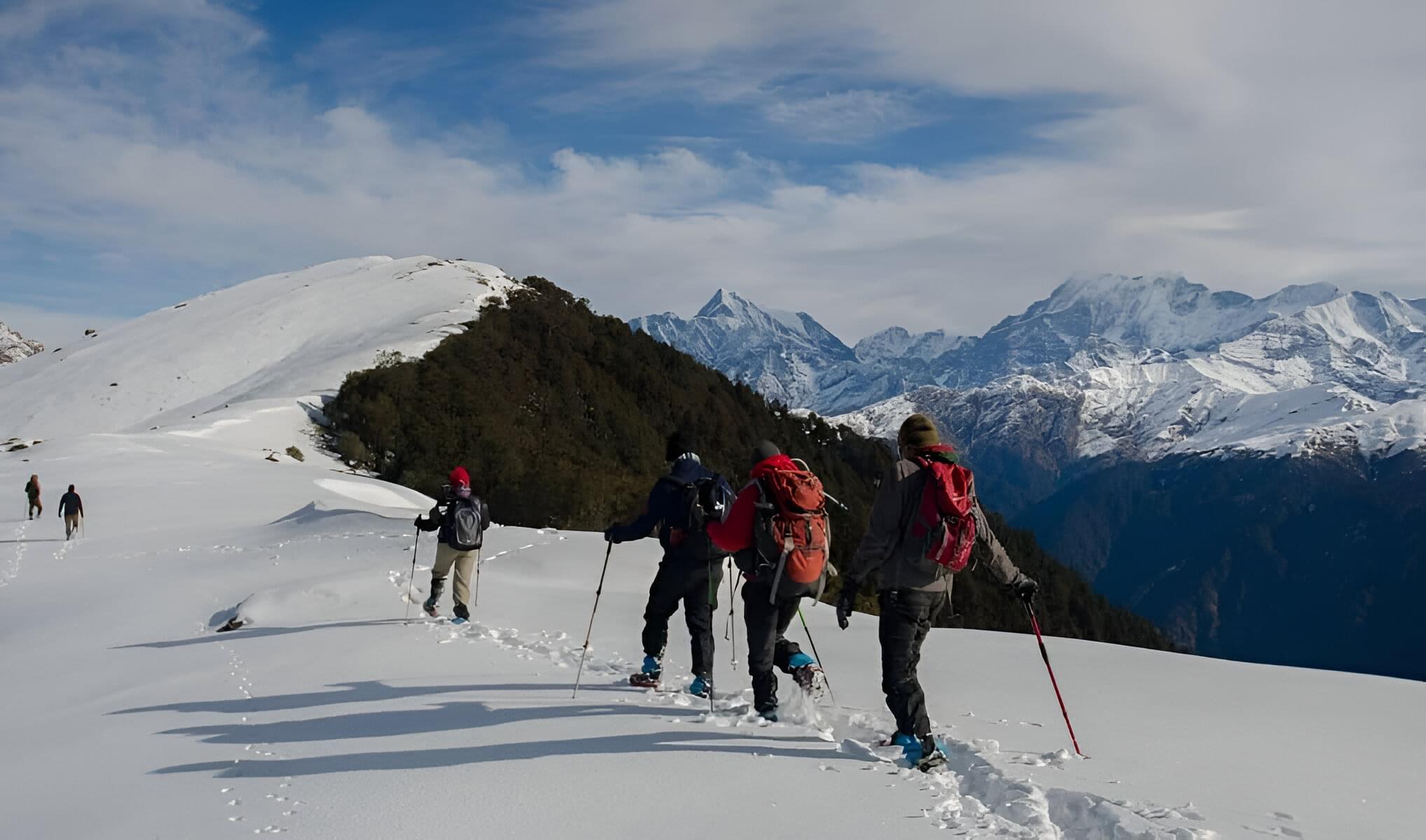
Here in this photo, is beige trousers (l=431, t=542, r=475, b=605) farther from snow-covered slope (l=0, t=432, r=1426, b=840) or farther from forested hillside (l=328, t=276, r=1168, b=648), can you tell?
forested hillside (l=328, t=276, r=1168, b=648)

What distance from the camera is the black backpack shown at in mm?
9047

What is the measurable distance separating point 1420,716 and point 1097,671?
3003 millimetres

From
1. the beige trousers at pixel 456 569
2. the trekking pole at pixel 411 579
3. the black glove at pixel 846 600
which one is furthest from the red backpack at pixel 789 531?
the trekking pole at pixel 411 579

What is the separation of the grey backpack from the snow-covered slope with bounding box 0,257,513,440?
55.8 metres

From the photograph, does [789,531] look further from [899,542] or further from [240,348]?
[240,348]

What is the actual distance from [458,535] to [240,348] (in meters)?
89.4

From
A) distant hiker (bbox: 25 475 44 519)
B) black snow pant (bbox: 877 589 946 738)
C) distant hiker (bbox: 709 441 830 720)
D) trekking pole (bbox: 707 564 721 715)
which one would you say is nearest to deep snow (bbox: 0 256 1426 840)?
trekking pole (bbox: 707 564 721 715)

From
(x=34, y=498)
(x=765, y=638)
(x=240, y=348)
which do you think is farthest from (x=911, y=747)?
(x=240, y=348)

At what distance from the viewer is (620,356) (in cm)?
9375

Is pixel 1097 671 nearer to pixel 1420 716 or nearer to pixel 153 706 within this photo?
pixel 1420 716

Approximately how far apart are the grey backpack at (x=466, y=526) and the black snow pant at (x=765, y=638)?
19.7ft

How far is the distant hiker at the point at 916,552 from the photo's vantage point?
7.02 meters

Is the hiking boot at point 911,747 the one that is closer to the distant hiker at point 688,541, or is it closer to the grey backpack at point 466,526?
the distant hiker at point 688,541

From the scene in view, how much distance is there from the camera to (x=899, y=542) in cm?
719
